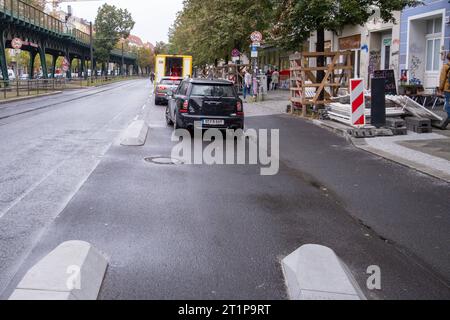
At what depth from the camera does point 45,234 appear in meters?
6.11

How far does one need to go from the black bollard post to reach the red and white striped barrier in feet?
0.87

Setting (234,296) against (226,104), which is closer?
(234,296)

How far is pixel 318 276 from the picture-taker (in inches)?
186

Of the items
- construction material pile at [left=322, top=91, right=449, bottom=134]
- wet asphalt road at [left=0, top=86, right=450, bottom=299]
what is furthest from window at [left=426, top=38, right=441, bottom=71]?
wet asphalt road at [left=0, top=86, right=450, bottom=299]

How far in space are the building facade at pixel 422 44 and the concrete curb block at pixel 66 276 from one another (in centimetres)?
2006

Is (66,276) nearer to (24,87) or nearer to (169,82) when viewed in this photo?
(169,82)

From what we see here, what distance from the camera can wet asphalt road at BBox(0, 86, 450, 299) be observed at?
15.8ft

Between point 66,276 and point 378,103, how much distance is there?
11.5m

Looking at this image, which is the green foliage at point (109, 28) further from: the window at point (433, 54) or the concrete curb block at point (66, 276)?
the concrete curb block at point (66, 276)

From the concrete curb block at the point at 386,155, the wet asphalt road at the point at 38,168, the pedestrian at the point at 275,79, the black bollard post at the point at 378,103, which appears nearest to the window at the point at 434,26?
the concrete curb block at the point at 386,155

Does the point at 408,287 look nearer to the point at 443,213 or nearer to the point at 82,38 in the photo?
the point at 443,213

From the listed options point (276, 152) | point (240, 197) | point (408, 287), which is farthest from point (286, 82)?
point (408, 287)

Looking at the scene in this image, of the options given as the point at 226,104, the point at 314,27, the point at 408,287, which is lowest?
the point at 408,287

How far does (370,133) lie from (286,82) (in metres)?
32.7
